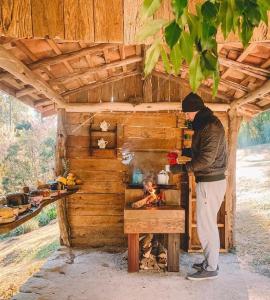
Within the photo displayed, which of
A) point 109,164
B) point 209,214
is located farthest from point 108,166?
point 209,214

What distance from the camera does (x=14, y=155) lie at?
61.6ft

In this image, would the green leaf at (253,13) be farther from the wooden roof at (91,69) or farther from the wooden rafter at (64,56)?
the wooden rafter at (64,56)

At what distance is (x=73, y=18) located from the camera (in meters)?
1.99

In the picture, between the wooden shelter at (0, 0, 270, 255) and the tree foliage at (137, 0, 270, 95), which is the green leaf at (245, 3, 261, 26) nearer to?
the tree foliage at (137, 0, 270, 95)

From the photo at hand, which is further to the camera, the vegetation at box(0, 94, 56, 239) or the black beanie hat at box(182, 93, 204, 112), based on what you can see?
the vegetation at box(0, 94, 56, 239)

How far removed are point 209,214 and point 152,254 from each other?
4.91ft

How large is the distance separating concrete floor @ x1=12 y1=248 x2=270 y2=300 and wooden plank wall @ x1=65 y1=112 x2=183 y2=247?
961 millimetres

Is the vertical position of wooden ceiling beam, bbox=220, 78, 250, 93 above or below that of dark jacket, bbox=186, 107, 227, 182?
above

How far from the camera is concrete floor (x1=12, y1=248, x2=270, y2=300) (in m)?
4.32

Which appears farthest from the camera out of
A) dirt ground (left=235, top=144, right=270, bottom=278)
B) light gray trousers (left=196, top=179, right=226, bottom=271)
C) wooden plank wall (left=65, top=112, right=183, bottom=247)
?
wooden plank wall (left=65, top=112, right=183, bottom=247)

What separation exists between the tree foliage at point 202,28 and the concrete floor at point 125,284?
399 centimetres

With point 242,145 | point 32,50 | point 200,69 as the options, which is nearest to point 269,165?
point 242,145

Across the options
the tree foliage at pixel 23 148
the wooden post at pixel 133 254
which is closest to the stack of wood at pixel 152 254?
the wooden post at pixel 133 254

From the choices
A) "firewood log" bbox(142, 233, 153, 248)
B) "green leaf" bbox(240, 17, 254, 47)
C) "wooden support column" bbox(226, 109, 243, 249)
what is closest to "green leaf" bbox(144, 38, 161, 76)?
"green leaf" bbox(240, 17, 254, 47)
